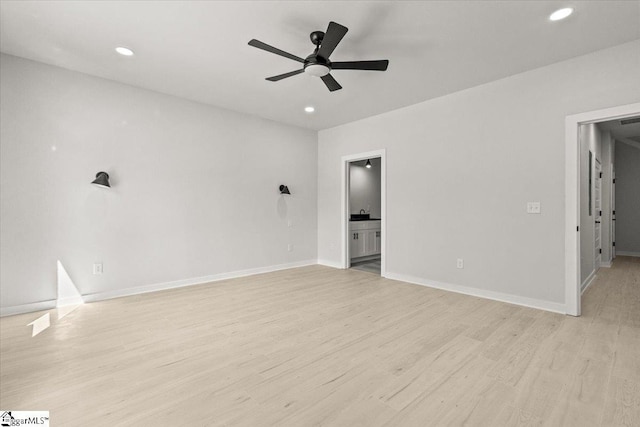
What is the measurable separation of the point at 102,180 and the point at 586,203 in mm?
6494

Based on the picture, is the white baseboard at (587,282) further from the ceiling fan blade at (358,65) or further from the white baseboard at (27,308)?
the white baseboard at (27,308)

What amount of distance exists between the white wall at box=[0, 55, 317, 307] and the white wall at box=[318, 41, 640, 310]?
2200 millimetres

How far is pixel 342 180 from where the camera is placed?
571cm

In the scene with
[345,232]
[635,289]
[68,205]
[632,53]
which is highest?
[632,53]

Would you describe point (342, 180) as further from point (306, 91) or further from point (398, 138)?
point (306, 91)

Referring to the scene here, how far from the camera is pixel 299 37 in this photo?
2783 millimetres

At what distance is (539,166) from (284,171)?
12.8ft

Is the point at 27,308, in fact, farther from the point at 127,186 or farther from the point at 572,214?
the point at 572,214

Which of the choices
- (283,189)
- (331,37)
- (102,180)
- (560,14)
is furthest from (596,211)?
(102,180)

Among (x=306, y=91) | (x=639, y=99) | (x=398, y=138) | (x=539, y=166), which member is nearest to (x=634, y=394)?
(x=539, y=166)

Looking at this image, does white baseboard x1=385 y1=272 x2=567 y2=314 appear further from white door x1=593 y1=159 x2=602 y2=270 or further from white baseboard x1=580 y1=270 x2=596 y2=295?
white door x1=593 y1=159 x2=602 y2=270

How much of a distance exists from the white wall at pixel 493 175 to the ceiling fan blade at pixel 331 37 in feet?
7.80

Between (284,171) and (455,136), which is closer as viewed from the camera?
(455,136)

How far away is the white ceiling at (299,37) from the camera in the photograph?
239cm
